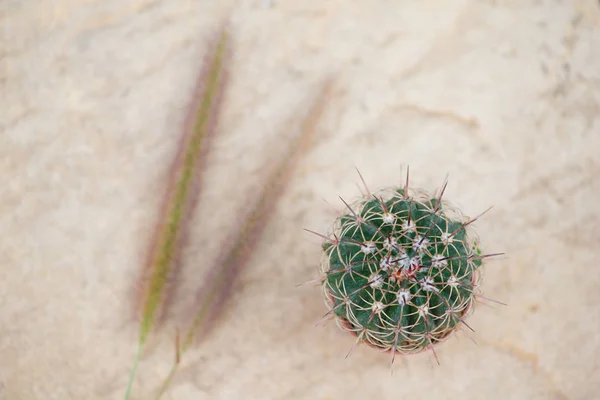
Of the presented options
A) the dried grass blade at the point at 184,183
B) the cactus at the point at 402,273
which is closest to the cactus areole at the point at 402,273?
Result: the cactus at the point at 402,273

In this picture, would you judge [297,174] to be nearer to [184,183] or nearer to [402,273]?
[184,183]

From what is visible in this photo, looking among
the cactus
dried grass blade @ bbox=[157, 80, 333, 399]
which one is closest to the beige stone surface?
dried grass blade @ bbox=[157, 80, 333, 399]

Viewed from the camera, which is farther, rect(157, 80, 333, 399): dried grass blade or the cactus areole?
rect(157, 80, 333, 399): dried grass blade

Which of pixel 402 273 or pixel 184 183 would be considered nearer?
pixel 402 273

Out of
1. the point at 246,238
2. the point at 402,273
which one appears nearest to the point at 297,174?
the point at 246,238

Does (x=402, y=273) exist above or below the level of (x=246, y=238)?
above

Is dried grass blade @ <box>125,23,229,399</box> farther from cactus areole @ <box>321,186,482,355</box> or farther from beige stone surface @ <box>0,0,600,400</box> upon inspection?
cactus areole @ <box>321,186,482,355</box>
